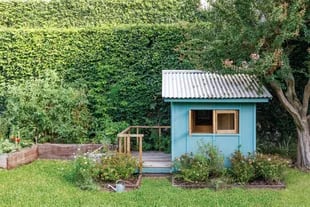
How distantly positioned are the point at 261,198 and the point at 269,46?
3657mm

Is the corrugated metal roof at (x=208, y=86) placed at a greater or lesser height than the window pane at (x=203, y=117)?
greater

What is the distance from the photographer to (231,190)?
863 centimetres

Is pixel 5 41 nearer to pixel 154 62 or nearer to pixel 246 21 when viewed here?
pixel 154 62

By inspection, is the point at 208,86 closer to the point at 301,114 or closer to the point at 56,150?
the point at 301,114

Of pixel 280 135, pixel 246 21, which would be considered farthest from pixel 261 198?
pixel 280 135

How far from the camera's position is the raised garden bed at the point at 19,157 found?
33.1 feet

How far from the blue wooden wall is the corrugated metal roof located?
27 centimetres

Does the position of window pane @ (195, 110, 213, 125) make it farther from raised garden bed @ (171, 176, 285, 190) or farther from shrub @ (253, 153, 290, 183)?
raised garden bed @ (171, 176, 285, 190)

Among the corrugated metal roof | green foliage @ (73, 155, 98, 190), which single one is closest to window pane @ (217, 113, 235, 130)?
the corrugated metal roof

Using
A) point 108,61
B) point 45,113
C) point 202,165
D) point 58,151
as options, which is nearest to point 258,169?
point 202,165

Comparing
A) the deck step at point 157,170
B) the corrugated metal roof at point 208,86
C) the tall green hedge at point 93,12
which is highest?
the tall green hedge at point 93,12

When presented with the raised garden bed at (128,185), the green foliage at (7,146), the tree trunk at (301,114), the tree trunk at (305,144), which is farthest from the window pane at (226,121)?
the green foliage at (7,146)

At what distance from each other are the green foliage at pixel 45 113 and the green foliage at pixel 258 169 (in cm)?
511

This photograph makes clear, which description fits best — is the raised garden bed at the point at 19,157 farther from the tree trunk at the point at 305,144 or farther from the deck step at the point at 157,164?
the tree trunk at the point at 305,144
